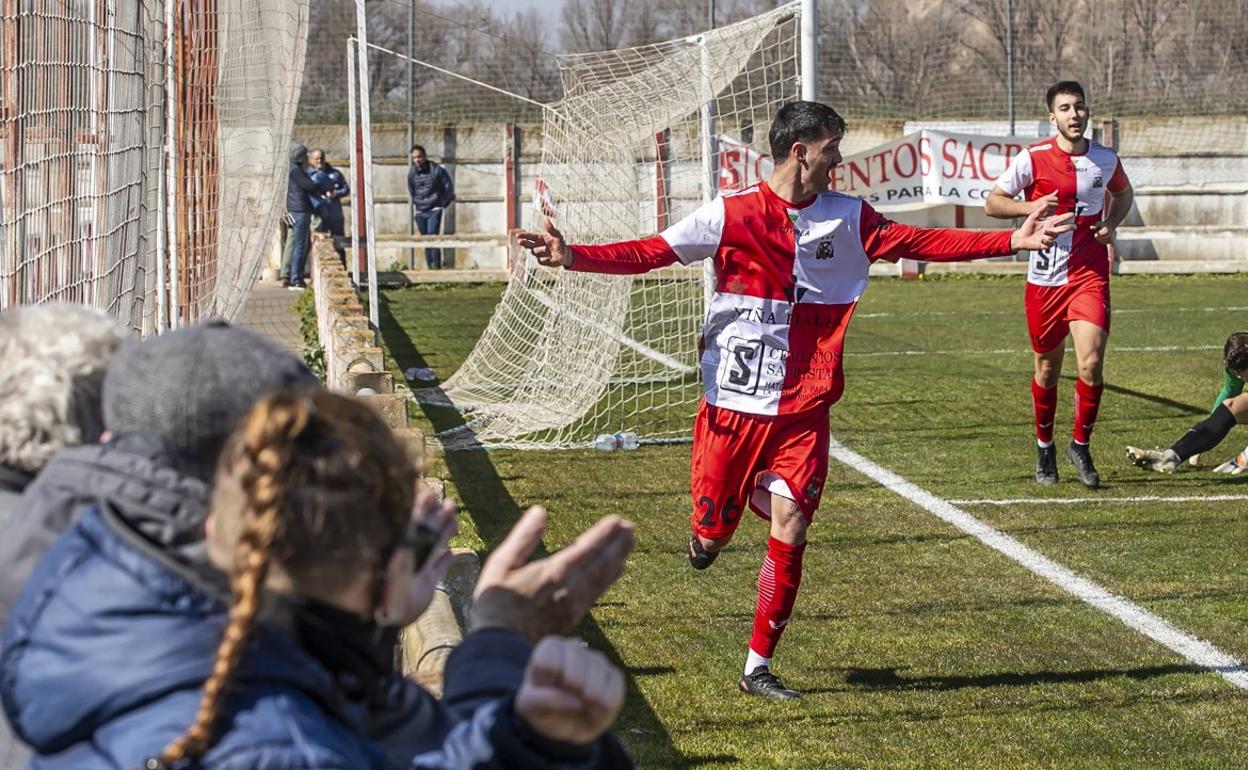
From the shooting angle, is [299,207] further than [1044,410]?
Yes

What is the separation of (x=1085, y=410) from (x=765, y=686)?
176 inches

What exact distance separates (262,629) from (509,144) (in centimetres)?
2499

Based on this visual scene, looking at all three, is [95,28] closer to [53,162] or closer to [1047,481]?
[53,162]

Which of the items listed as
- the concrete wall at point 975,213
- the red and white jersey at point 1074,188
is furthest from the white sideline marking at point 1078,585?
the concrete wall at point 975,213

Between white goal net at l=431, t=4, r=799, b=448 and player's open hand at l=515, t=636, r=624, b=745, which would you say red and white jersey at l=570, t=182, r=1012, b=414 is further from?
white goal net at l=431, t=4, r=799, b=448

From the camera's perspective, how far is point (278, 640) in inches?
76.3

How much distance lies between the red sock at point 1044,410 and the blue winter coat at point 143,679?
791cm

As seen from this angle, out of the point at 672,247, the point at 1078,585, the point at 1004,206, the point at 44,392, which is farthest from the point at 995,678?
the point at 44,392

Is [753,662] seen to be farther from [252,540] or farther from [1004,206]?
[252,540]

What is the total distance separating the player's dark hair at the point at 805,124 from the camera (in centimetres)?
597

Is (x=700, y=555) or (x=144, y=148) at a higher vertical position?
(x=144, y=148)

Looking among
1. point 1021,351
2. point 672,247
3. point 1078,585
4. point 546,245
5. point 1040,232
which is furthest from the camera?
point 1021,351

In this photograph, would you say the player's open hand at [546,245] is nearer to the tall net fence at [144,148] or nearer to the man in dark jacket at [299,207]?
the tall net fence at [144,148]

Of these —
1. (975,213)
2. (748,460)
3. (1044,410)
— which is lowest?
(1044,410)
